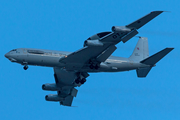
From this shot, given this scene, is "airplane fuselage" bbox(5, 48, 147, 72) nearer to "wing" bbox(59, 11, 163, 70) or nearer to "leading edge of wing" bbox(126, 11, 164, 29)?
"wing" bbox(59, 11, 163, 70)

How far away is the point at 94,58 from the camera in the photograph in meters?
60.2

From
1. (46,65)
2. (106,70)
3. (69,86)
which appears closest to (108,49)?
(106,70)

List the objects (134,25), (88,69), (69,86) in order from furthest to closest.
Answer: (69,86) → (88,69) → (134,25)

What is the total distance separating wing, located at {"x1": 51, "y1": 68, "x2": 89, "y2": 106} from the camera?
2602 inches

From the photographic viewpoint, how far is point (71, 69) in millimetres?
62375

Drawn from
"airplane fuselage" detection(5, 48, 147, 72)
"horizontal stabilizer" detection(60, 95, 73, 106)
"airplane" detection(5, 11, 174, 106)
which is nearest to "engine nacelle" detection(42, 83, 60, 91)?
"airplane" detection(5, 11, 174, 106)

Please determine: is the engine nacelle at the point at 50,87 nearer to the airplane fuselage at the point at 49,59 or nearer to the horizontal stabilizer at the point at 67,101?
the horizontal stabilizer at the point at 67,101

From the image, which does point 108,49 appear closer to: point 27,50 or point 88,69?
point 88,69

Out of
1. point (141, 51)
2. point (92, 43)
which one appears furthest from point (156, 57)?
point (92, 43)

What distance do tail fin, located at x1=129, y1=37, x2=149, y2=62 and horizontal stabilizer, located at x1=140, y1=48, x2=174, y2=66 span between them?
3.16 meters

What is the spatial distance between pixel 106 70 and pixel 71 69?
6.19 meters

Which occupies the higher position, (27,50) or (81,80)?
(27,50)

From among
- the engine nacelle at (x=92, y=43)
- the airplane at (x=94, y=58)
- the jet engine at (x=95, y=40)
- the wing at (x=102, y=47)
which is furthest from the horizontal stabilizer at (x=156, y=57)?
the engine nacelle at (x=92, y=43)

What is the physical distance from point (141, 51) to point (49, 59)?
1951 cm
